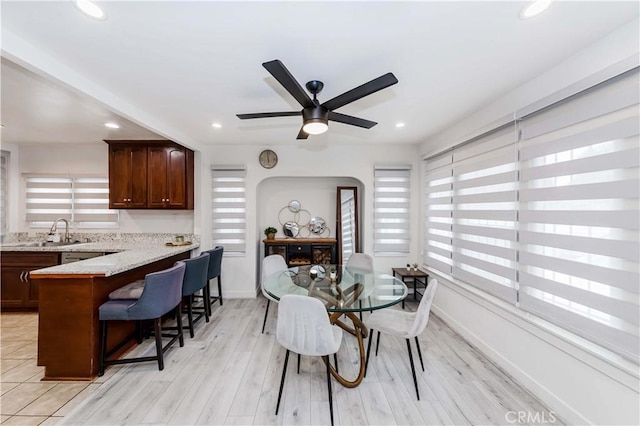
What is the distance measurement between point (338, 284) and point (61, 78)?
2.82 metres

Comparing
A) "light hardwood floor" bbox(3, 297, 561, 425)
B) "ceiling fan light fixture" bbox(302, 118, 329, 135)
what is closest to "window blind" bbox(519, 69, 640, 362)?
"light hardwood floor" bbox(3, 297, 561, 425)

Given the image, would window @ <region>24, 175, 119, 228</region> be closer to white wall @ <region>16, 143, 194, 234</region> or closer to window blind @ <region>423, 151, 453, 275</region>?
white wall @ <region>16, 143, 194, 234</region>

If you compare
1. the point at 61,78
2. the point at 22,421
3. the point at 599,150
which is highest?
the point at 61,78

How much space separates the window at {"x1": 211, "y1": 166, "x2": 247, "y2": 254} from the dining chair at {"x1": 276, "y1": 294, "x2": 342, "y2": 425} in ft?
8.84

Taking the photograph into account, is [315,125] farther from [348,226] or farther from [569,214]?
[348,226]

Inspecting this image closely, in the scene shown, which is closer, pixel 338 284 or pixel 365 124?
pixel 365 124

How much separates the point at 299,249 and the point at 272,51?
124 inches

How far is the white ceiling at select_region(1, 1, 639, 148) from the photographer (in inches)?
55.0

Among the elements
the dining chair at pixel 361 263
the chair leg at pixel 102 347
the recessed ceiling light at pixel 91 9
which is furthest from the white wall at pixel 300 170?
the recessed ceiling light at pixel 91 9

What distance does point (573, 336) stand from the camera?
1769 millimetres

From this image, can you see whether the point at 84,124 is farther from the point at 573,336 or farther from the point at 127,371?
the point at 573,336


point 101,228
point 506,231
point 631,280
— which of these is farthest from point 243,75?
point 101,228

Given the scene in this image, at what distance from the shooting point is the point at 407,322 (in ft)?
7.39

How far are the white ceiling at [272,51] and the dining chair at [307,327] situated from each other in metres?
1.67
